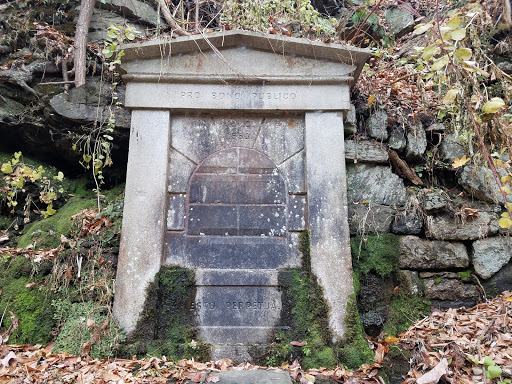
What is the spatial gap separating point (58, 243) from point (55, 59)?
110 inches

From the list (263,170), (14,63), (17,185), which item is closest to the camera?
(263,170)

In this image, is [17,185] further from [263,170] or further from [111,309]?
[263,170]

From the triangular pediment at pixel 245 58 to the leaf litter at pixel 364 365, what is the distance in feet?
8.84

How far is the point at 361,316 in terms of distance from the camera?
3793 mm

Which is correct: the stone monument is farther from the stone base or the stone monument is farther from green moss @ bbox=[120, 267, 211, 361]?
the stone base

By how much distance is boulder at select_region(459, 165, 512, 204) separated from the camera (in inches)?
172

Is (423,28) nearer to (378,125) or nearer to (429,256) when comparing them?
(378,125)

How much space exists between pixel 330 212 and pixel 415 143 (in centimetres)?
164

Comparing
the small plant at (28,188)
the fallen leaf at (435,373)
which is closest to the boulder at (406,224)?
the fallen leaf at (435,373)

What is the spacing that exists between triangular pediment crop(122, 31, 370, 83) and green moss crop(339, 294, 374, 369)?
2.42m

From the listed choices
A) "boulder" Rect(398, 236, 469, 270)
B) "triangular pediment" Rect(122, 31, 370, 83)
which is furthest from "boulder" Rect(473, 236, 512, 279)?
"triangular pediment" Rect(122, 31, 370, 83)

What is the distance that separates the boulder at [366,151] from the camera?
4465mm

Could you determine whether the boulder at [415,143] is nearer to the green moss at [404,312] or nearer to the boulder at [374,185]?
the boulder at [374,185]

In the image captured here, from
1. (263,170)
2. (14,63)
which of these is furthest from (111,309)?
(14,63)
